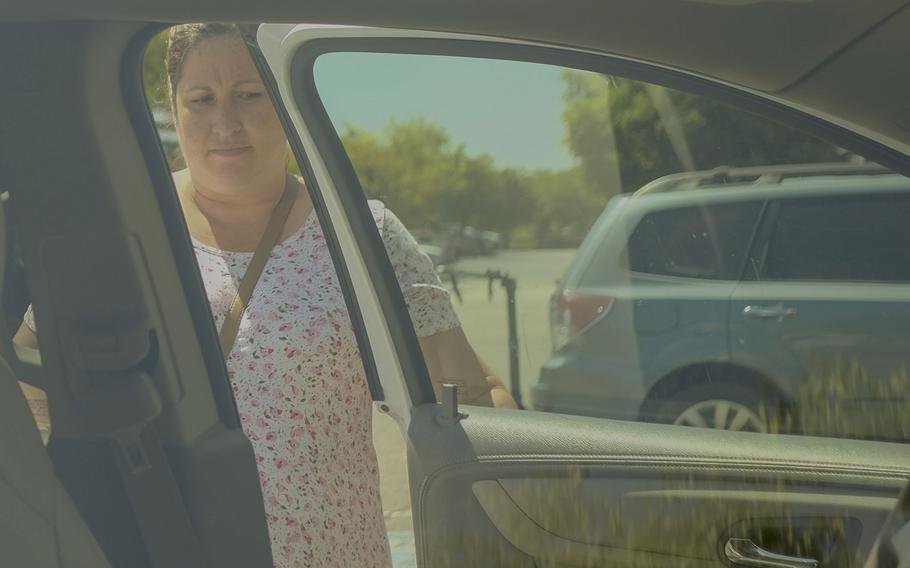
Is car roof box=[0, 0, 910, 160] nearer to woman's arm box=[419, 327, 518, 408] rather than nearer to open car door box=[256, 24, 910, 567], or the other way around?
open car door box=[256, 24, 910, 567]

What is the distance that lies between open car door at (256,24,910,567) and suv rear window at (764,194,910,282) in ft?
0.18

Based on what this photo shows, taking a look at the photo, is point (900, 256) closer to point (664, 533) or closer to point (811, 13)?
point (811, 13)

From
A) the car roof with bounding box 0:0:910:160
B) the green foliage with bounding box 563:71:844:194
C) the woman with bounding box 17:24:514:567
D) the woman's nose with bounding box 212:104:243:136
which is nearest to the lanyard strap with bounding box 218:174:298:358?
the woman with bounding box 17:24:514:567

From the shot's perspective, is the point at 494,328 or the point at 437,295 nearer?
the point at 494,328

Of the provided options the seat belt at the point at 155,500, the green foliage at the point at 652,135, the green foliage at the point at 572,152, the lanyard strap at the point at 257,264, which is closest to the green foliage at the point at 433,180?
the green foliage at the point at 572,152

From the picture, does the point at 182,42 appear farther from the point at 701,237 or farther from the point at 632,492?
the point at 632,492

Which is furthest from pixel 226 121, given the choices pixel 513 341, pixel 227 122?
pixel 513 341

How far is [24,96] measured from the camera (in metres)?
1.13

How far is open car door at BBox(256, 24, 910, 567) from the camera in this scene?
1.28 m

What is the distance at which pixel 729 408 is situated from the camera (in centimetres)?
139

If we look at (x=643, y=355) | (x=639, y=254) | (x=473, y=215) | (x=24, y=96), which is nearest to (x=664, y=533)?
(x=643, y=355)

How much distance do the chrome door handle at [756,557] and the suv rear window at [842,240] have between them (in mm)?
325

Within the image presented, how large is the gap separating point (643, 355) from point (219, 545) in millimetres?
577

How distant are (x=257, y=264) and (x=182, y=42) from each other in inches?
18.7
